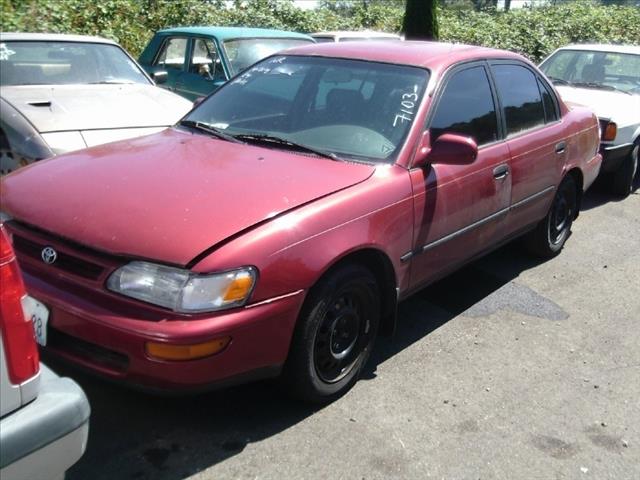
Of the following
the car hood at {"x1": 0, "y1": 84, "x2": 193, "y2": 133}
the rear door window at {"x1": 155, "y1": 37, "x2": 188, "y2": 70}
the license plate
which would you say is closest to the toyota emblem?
the license plate

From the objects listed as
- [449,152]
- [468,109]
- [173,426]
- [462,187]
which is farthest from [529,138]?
[173,426]

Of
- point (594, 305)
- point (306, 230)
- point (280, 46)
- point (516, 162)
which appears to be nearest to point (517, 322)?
point (594, 305)

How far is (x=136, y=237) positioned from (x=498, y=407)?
195 cm

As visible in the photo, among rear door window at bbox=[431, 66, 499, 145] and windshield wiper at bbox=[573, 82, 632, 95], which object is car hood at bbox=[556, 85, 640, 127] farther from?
rear door window at bbox=[431, 66, 499, 145]

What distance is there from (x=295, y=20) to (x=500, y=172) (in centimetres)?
1307

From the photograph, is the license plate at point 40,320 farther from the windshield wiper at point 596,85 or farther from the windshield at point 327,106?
the windshield wiper at point 596,85

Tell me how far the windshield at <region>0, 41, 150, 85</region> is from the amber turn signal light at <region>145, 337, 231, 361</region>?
13.8ft

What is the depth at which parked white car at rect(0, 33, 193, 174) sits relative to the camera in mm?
Answer: 5137

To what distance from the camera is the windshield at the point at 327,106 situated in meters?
3.74

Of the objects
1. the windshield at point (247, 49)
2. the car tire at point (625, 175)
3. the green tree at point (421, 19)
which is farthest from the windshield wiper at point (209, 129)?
the green tree at point (421, 19)

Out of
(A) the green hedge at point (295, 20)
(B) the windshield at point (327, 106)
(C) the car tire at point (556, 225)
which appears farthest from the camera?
(A) the green hedge at point (295, 20)

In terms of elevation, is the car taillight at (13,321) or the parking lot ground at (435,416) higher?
the car taillight at (13,321)

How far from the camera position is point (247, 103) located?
13.8 feet

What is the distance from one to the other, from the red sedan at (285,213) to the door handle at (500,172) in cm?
1
